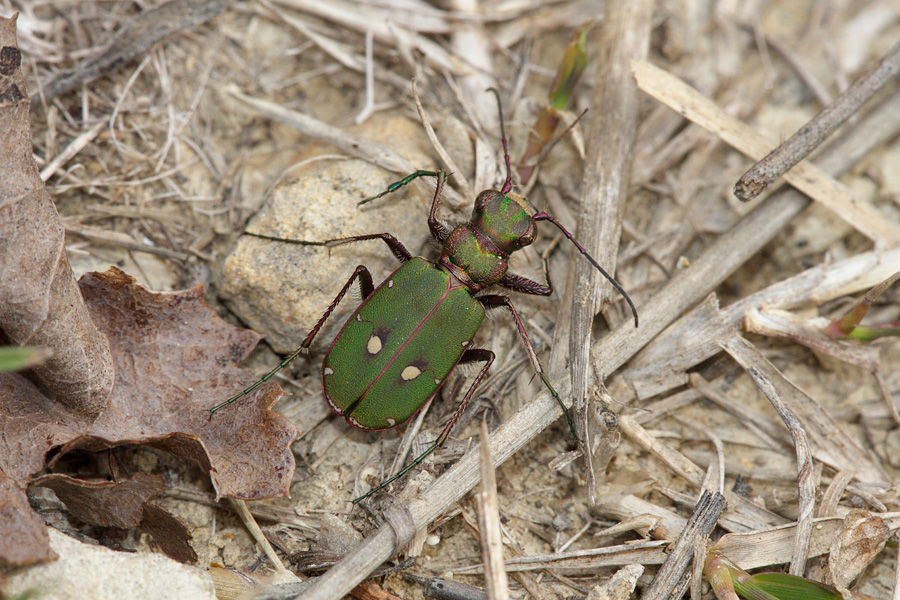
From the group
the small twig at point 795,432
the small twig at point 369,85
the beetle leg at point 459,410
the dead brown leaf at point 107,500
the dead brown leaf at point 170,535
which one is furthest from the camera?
the small twig at point 369,85

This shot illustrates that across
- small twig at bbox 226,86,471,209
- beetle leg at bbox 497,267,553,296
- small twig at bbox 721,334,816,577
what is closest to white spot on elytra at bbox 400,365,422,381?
beetle leg at bbox 497,267,553,296

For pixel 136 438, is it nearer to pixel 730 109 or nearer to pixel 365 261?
pixel 365 261

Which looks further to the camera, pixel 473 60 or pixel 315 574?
pixel 473 60

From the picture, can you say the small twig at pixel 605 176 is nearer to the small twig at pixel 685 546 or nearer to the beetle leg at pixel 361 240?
the small twig at pixel 685 546

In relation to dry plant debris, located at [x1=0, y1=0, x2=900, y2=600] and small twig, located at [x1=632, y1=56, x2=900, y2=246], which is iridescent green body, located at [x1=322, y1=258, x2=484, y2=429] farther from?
small twig, located at [x1=632, y1=56, x2=900, y2=246]

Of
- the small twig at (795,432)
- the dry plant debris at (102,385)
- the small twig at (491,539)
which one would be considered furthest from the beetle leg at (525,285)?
the dry plant debris at (102,385)

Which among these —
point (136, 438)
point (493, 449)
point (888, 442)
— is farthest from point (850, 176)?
point (136, 438)
